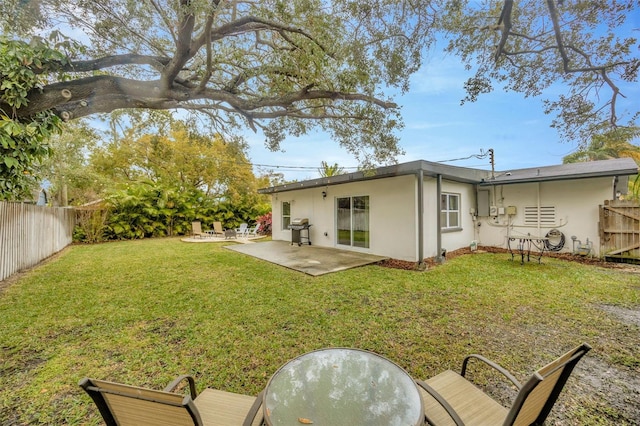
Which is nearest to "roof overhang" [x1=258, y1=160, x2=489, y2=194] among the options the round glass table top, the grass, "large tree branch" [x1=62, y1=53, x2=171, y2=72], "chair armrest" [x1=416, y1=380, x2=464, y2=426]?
the grass

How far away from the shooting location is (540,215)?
884cm

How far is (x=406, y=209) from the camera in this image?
307 inches

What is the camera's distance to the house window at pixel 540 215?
8632 mm

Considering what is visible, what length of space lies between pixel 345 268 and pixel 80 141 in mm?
14449

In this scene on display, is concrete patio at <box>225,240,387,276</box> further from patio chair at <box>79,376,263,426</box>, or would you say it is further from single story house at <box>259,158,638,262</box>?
patio chair at <box>79,376,263,426</box>

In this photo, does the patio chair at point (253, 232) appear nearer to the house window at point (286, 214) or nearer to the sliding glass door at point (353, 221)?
the house window at point (286, 214)

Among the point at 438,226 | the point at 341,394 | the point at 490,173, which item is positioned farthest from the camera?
the point at 490,173

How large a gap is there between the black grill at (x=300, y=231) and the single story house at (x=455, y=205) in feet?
1.34

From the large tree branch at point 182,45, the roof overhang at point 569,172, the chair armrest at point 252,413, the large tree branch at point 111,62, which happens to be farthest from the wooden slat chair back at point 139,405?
the roof overhang at point 569,172

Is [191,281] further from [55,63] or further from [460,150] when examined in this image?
[460,150]

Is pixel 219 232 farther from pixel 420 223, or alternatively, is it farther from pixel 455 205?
pixel 455 205

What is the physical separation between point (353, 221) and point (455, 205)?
12.0 feet

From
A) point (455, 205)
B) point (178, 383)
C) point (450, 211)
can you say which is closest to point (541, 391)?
point (178, 383)

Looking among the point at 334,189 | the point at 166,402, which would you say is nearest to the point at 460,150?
the point at 334,189
